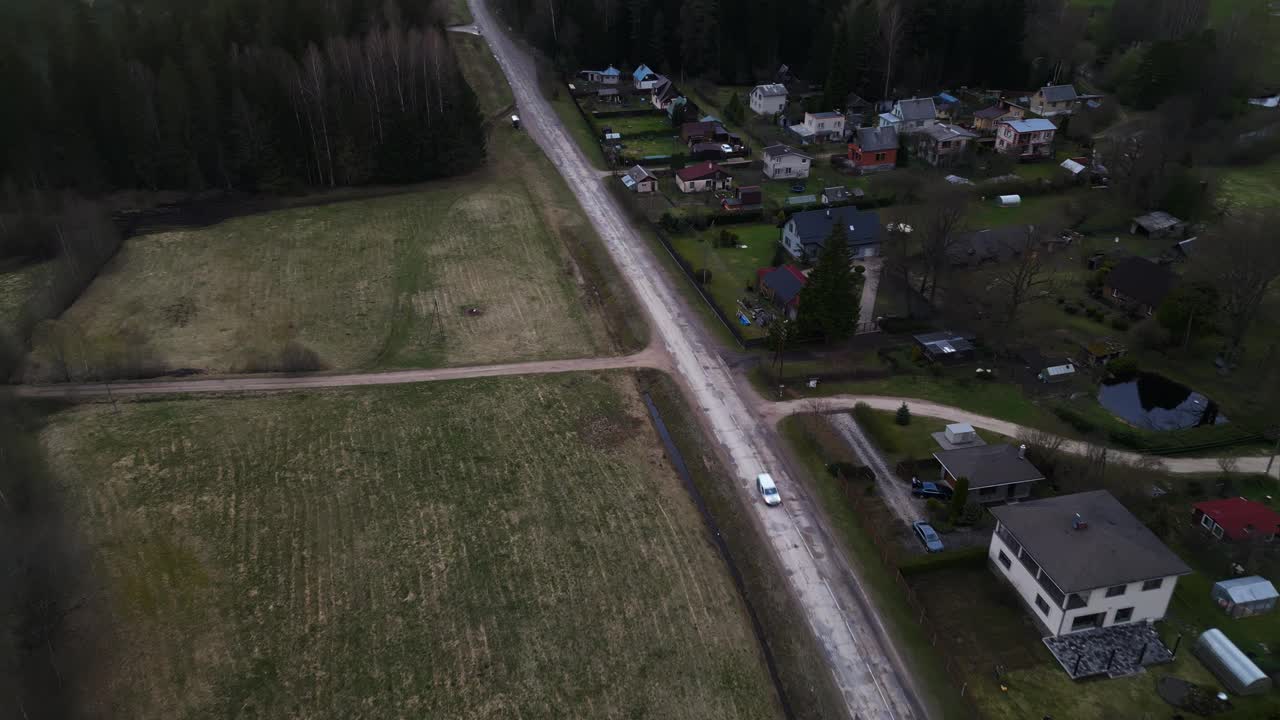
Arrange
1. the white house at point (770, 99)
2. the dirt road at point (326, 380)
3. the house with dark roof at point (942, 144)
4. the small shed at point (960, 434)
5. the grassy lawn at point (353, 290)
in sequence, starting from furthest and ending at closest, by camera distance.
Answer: the white house at point (770, 99), the house with dark roof at point (942, 144), the grassy lawn at point (353, 290), the dirt road at point (326, 380), the small shed at point (960, 434)

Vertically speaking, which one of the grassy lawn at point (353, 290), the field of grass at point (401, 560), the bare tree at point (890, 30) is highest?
the bare tree at point (890, 30)

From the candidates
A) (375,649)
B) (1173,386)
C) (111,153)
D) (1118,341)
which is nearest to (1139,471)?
(1173,386)

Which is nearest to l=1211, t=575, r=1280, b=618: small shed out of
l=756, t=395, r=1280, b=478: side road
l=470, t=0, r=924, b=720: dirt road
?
l=756, t=395, r=1280, b=478: side road

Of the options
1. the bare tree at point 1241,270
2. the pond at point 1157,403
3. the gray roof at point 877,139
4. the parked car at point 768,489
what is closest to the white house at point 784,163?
the gray roof at point 877,139

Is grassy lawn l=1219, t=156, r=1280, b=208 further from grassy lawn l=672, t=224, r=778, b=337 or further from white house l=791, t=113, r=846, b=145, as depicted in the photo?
grassy lawn l=672, t=224, r=778, b=337

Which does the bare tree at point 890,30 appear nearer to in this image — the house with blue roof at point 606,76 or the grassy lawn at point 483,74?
the house with blue roof at point 606,76

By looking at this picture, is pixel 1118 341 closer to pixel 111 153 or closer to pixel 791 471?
pixel 791 471
